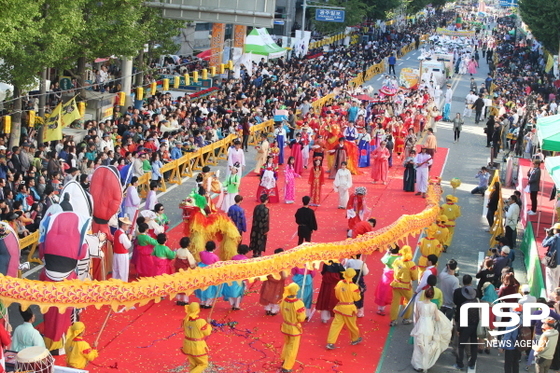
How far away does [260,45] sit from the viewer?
3800 cm

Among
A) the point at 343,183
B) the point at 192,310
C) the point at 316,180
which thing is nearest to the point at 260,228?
the point at 343,183

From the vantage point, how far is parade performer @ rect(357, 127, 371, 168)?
2634 cm

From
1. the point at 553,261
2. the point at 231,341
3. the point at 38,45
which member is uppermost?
the point at 38,45

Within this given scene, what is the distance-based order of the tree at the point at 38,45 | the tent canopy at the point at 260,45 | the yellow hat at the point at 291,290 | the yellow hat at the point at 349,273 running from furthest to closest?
the tent canopy at the point at 260,45 → the tree at the point at 38,45 → the yellow hat at the point at 349,273 → the yellow hat at the point at 291,290

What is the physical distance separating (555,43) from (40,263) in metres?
38.7

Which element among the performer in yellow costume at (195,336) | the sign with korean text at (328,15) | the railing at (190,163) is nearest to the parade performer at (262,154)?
the railing at (190,163)

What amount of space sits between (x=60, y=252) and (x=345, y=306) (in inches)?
171

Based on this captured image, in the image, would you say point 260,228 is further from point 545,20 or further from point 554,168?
point 545,20

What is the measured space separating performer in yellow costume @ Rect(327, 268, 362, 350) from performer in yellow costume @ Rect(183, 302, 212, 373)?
2431 mm

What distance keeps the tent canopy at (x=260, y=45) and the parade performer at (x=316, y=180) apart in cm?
1658

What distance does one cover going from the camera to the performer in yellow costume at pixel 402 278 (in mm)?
14359

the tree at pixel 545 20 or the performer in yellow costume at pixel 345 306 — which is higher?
the tree at pixel 545 20

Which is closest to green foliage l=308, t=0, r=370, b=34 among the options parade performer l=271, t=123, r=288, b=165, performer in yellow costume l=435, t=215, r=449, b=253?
parade performer l=271, t=123, r=288, b=165

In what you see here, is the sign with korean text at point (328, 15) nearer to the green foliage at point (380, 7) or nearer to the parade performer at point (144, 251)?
the green foliage at point (380, 7)
